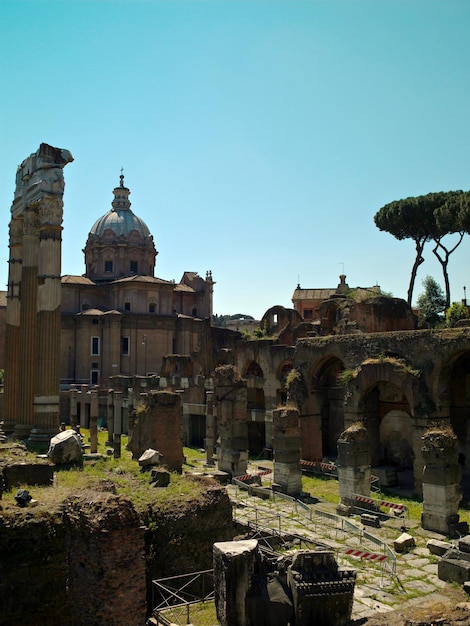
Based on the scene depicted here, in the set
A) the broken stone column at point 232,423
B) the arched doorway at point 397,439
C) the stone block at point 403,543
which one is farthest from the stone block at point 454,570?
the arched doorway at point 397,439

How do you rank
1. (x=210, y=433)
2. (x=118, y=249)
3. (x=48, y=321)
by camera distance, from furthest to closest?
(x=118, y=249), (x=210, y=433), (x=48, y=321)

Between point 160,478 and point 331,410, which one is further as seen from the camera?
point 331,410

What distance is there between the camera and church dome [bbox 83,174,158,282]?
48.3 meters

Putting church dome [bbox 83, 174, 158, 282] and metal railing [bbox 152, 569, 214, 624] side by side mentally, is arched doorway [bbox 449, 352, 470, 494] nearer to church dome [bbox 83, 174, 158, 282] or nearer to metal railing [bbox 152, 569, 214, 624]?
metal railing [bbox 152, 569, 214, 624]

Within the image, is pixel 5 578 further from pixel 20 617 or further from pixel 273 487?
pixel 273 487

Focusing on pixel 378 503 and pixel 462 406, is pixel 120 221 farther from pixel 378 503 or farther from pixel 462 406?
pixel 378 503

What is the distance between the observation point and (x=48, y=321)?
57.9 feet

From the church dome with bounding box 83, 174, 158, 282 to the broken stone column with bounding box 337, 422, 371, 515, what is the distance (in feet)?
112

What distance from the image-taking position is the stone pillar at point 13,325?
65.7 feet

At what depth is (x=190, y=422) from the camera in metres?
30.3

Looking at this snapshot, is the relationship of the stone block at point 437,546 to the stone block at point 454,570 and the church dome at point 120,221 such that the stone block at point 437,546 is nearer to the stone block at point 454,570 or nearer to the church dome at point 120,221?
the stone block at point 454,570

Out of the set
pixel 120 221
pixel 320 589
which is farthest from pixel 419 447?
pixel 120 221

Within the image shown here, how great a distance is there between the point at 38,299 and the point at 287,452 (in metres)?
8.80

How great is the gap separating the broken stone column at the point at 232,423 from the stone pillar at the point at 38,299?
603cm
